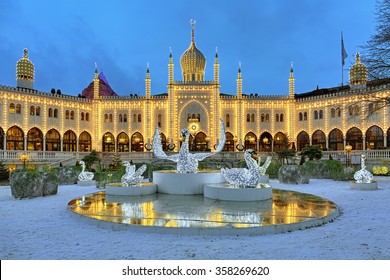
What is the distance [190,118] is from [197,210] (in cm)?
4167

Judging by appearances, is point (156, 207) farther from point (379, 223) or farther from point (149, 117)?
point (149, 117)

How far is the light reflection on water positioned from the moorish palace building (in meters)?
35.5

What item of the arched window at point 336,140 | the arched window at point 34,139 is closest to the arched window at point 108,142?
the arched window at point 34,139

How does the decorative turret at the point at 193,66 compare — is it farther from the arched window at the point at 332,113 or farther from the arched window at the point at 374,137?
the arched window at the point at 374,137

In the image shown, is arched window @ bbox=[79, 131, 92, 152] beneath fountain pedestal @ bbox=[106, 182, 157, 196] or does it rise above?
above

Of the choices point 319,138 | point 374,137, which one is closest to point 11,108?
point 319,138

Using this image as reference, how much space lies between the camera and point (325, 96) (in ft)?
164

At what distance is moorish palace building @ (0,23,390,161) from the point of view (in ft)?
158

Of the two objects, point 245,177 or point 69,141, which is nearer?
point 245,177

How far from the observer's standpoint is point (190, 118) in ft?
171

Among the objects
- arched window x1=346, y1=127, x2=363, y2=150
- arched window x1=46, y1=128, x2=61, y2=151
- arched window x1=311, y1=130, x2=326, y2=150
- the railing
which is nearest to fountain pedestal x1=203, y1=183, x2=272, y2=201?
the railing

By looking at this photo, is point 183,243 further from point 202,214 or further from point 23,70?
point 23,70

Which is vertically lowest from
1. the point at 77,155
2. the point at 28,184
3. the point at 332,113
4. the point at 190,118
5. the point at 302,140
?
the point at 28,184

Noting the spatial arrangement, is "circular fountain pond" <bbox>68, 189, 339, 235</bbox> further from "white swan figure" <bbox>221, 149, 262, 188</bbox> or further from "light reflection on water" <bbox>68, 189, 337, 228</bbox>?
"white swan figure" <bbox>221, 149, 262, 188</bbox>
